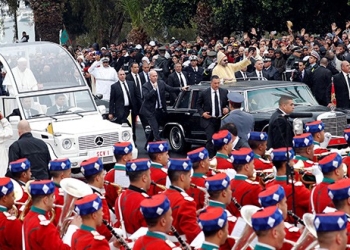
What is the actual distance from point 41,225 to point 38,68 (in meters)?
11.5

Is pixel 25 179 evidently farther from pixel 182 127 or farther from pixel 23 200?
pixel 182 127

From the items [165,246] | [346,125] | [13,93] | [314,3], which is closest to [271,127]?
[346,125]

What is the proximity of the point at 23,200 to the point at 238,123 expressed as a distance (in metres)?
6.30

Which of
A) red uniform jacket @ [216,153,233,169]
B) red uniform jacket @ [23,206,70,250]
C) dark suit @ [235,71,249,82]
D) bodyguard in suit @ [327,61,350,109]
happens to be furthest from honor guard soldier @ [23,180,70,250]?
dark suit @ [235,71,249,82]

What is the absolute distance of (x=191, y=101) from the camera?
2230 centimetres

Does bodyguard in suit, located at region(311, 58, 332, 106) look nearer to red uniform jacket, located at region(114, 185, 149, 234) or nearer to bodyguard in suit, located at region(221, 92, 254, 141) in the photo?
bodyguard in suit, located at region(221, 92, 254, 141)

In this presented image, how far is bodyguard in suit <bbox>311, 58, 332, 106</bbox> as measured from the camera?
75.8 feet

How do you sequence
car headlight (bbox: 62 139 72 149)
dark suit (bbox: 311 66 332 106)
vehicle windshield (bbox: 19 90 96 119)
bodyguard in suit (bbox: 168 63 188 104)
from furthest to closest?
bodyguard in suit (bbox: 168 63 188 104)
dark suit (bbox: 311 66 332 106)
vehicle windshield (bbox: 19 90 96 119)
car headlight (bbox: 62 139 72 149)

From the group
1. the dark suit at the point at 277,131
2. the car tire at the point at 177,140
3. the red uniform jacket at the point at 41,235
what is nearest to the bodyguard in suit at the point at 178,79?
the car tire at the point at 177,140

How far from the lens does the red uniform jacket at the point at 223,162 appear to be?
1266 cm

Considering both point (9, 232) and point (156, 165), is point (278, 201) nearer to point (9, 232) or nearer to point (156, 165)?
point (9, 232)

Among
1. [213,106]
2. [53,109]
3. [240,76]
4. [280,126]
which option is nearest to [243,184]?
[280,126]

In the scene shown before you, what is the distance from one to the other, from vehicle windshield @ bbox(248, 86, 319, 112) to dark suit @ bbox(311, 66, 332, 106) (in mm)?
2073

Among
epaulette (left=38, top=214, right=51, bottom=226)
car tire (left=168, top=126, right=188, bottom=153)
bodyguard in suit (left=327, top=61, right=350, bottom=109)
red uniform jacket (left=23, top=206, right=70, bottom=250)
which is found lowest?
car tire (left=168, top=126, right=188, bottom=153)
